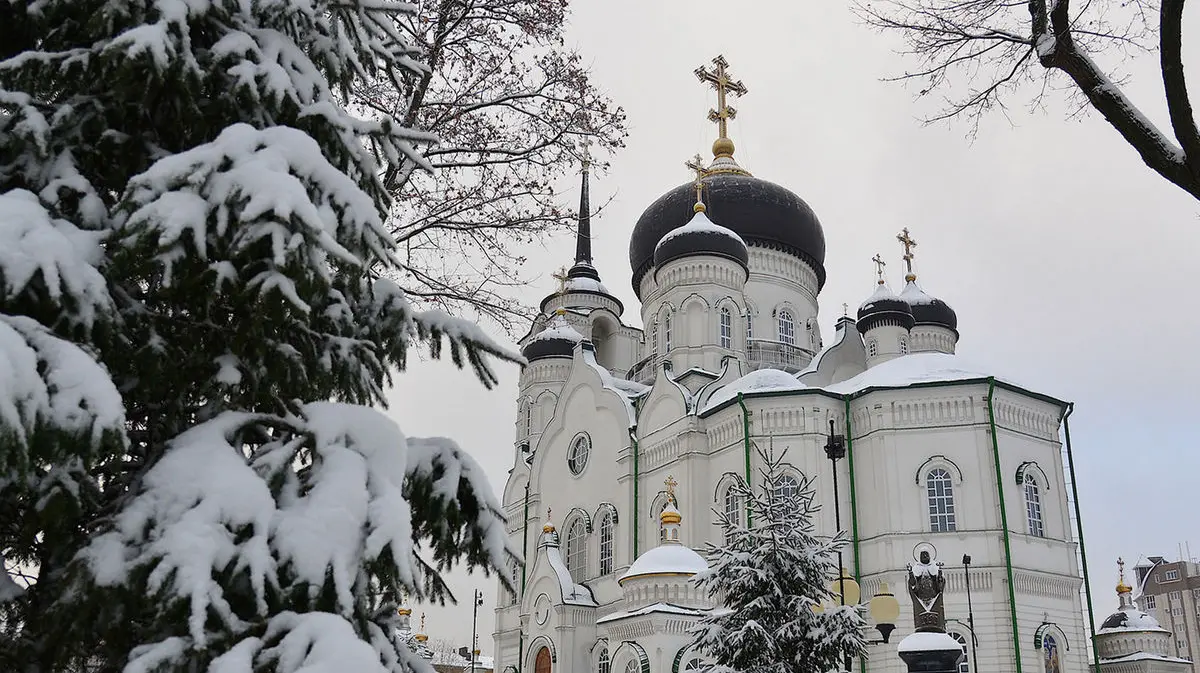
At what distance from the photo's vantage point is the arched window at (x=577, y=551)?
27.8 metres

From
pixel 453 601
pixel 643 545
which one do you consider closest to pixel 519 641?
pixel 643 545

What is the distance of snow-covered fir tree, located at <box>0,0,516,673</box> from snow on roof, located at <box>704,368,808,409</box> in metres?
19.9

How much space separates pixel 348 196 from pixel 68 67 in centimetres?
117

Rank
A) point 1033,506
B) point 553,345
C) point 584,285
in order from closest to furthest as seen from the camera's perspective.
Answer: point 1033,506, point 553,345, point 584,285

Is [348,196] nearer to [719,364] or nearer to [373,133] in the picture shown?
[373,133]

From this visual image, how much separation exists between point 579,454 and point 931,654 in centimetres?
1971

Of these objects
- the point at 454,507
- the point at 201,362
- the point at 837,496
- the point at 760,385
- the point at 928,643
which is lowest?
the point at 928,643

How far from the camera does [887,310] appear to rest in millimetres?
28953

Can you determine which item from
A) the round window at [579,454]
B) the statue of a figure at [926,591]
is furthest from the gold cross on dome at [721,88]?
the statue of a figure at [926,591]

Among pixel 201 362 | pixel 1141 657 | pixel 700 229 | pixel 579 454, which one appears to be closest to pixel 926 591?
pixel 201 362

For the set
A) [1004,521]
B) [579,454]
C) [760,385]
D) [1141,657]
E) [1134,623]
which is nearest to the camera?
[1004,521]

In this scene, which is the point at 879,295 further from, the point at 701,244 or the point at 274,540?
the point at 274,540

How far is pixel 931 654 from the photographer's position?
10.4 meters

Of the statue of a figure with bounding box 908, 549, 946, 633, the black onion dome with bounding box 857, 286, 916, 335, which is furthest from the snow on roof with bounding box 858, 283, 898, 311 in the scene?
the statue of a figure with bounding box 908, 549, 946, 633
